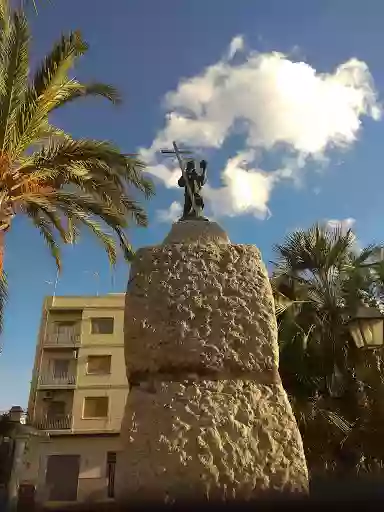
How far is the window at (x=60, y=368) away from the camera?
2439cm

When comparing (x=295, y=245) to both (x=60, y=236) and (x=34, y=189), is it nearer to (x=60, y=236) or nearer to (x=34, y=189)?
(x=60, y=236)

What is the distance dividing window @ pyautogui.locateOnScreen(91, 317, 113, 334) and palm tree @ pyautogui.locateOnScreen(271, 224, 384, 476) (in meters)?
16.8

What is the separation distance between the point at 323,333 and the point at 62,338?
61.7ft

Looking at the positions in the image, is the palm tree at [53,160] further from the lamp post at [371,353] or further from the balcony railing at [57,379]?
the balcony railing at [57,379]

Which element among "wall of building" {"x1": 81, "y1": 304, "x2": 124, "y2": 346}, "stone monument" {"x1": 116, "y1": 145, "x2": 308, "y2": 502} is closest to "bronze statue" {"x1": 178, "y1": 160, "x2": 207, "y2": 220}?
"stone monument" {"x1": 116, "y1": 145, "x2": 308, "y2": 502}

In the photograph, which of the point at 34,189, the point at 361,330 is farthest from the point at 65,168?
the point at 361,330

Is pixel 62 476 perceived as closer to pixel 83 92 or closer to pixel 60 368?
pixel 60 368

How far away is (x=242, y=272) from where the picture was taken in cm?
272

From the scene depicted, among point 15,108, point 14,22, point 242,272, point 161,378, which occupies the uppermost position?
point 14,22

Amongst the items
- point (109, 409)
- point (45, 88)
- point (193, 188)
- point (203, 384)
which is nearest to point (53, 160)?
point (45, 88)

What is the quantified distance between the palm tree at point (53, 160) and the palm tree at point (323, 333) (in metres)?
3.51

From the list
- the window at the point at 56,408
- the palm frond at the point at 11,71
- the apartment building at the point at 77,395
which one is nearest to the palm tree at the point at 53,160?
the palm frond at the point at 11,71

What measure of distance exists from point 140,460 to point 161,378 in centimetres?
39

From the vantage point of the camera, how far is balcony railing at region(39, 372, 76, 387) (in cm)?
2384
